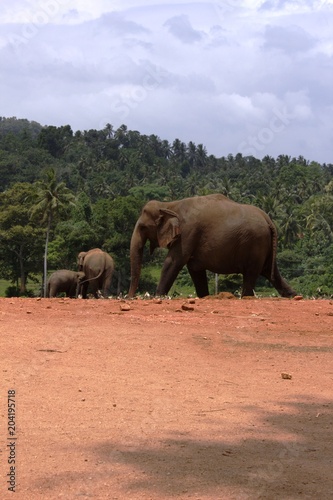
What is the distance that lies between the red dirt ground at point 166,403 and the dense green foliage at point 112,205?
1599 cm

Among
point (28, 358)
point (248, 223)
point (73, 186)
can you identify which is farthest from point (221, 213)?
point (73, 186)

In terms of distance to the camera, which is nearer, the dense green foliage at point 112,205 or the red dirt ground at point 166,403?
the red dirt ground at point 166,403

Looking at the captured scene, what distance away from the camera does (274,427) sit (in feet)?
20.5

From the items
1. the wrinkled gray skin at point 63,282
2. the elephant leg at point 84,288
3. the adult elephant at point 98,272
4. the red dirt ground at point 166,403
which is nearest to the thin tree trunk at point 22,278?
the wrinkled gray skin at point 63,282

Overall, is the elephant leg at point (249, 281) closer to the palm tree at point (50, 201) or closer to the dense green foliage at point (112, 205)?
the dense green foliage at point (112, 205)

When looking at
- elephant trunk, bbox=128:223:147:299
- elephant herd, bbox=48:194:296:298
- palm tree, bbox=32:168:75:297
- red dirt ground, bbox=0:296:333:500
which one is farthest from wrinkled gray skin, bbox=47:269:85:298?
palm tree, bbox=32:168:75:297

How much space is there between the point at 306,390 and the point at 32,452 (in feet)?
10.2

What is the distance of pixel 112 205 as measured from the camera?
5084 cm

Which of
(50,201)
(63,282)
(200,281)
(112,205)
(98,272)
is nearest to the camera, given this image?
(200,281)

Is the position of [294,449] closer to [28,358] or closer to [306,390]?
[306,390]

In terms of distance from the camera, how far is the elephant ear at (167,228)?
15516mm

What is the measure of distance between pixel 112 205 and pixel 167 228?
35418 mm

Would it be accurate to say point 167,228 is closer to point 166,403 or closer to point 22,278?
point 166,403

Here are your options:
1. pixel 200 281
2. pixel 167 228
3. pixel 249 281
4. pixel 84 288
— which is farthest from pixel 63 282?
pixel 249 281
